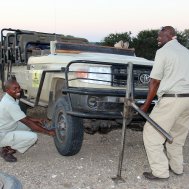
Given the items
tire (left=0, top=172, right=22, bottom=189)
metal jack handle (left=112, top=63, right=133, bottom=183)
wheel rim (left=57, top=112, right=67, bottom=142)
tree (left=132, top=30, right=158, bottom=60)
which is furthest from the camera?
tree (left=132, top=30, right=158, bottom=60)

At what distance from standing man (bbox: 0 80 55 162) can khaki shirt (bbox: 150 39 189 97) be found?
1.81 meters

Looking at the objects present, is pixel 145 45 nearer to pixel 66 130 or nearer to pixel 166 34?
pixel 66 130

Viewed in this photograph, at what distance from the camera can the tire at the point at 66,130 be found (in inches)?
225

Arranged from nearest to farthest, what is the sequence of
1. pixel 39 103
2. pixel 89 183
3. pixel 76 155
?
pixel 89 183 < pixel 76 155 < pixel 39 103

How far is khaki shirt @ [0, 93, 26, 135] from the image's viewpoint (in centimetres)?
566

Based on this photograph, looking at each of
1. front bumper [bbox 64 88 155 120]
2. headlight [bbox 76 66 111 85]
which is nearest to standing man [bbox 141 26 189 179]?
front bumper [bbox 64 88 155 120]

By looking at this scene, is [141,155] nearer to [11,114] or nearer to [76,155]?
[76,155]

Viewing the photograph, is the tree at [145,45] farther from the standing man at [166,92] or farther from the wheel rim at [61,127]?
the standing man at [166,92]

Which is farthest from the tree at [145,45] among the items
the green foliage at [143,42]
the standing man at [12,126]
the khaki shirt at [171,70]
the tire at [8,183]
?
the tire at [8,183]

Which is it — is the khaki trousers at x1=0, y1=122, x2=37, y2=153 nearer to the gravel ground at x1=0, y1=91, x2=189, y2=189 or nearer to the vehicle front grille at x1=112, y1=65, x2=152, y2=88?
the gravel ground at x1=0, y1=91, x2=189, y2=189

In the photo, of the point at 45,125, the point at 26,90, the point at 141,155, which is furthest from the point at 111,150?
the point at 26,90

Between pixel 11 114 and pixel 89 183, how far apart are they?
144 cm

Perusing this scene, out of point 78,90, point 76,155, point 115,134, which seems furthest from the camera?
point 115,134

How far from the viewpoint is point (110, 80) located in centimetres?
567
